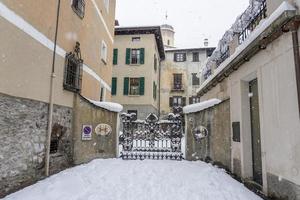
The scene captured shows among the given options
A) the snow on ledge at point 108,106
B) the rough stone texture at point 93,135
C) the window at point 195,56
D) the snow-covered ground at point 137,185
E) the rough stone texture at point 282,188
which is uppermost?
the window at point 195,56

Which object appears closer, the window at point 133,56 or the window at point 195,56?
the window at point 133,56

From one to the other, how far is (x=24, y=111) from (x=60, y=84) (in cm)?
189

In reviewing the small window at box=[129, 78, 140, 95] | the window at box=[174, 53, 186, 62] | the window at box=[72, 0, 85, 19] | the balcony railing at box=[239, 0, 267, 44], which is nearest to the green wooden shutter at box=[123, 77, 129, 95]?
the small window at box=[129, 78, 140, 95]

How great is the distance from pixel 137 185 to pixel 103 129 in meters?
4.06

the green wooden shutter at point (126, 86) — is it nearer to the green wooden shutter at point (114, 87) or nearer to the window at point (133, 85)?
the window at point (133, 85)

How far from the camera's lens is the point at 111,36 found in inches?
567

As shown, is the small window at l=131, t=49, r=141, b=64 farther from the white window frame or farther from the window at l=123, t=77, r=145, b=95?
the white window frame

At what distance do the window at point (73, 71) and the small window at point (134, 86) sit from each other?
1367cm

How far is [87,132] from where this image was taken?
847cm

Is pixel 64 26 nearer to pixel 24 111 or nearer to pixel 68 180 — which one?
pixel 24 111

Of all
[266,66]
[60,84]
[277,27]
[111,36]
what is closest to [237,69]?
[266,66]

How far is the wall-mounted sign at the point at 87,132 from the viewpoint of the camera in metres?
8.33

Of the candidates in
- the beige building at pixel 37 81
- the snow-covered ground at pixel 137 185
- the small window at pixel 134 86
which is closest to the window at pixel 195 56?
the small window at pixel 134 86

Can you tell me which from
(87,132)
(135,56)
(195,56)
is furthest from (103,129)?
(195,56)
